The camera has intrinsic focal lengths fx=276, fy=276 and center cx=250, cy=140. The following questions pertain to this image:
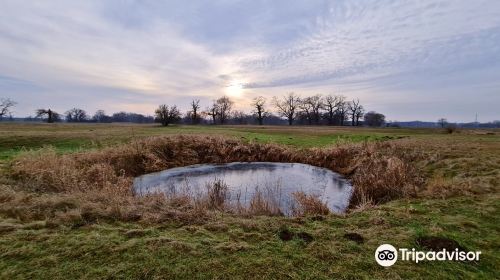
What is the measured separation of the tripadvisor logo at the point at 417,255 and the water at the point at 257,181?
161 inches

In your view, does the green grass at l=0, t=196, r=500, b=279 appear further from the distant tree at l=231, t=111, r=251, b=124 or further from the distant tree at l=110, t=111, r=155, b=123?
the distant tree at l=110, t=111, r=155, b=123

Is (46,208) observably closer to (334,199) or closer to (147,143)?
(334,199)

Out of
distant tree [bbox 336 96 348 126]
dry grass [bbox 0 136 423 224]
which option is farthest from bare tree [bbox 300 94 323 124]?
dry grass [bbox 0 136 423 224]

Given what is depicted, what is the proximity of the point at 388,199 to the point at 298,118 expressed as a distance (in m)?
80.0

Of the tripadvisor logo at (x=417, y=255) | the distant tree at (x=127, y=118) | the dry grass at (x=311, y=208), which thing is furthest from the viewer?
the distant tree at (x=127, y=118)

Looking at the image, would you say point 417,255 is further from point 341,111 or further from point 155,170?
point 341,111

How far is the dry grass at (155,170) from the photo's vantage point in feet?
20.3

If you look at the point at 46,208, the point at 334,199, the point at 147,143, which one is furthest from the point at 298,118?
the point at 46,208

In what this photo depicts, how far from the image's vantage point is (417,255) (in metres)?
4.27

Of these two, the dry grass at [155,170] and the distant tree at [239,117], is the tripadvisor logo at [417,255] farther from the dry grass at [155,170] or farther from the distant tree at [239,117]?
the distant tree at [239,117]

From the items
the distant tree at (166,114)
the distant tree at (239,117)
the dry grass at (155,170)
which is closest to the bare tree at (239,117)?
the distant tree at (239,117)

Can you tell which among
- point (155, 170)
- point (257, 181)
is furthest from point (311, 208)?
point (155, 170)

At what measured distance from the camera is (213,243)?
4680 millimetres

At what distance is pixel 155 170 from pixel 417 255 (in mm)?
14396
